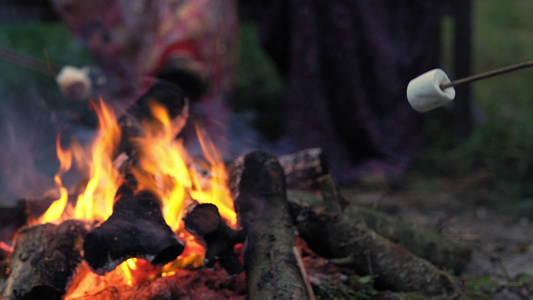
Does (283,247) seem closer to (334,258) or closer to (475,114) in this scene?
(334,258)

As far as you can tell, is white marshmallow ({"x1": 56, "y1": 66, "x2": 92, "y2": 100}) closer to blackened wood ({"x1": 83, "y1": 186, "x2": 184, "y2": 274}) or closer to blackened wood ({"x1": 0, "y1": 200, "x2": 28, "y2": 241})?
blackened wood ({"x1": 0, "y1": 200, "x2": 28, "y2": 241})

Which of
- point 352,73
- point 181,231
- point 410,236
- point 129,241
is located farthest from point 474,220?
point 129,241

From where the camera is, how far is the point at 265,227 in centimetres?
163

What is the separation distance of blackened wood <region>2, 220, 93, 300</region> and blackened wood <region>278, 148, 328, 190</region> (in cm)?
87

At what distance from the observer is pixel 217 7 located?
158 inches

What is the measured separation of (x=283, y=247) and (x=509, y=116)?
408 cm

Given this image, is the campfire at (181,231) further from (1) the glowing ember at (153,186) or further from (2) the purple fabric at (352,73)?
(2) the purple fabric at (352,73)

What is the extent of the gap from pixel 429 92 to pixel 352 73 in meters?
2.99

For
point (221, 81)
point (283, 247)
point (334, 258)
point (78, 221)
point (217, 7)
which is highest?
point (217, 7)

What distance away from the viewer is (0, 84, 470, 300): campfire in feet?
4.89

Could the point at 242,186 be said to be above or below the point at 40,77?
below

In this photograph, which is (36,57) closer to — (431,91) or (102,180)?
(102,180)

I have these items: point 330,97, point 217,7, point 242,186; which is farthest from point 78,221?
point 330,97

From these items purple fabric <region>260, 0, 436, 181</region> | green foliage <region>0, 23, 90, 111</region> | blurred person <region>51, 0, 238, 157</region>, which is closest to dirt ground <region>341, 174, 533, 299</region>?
purple fabric <region>260, 0, 436, 181</region>
